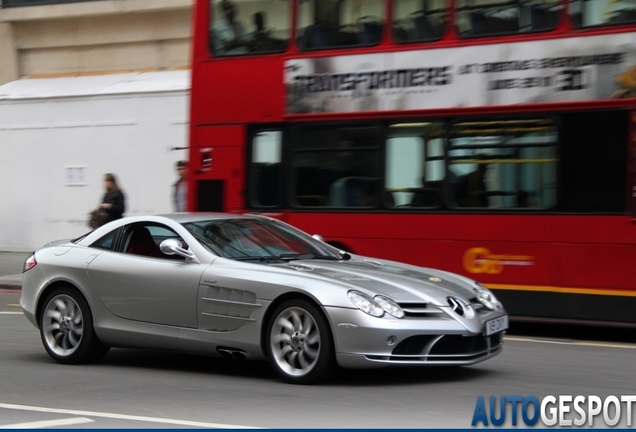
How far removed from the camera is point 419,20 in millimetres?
11711

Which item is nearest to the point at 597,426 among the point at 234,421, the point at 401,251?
the point at 234,421

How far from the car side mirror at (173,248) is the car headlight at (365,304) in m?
1.49

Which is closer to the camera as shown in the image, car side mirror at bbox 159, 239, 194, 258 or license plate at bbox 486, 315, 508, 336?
license plate at bbox 486, 315, 508, 336

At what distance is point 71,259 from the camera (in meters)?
9.08

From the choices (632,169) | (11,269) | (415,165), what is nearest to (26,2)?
(11,269)

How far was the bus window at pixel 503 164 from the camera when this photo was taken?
35.9ft

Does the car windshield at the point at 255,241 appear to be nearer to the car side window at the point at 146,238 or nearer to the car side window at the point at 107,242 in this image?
the car side window at the point at 146,238

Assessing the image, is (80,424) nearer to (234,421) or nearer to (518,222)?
(234,421)

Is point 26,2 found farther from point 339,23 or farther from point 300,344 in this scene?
point 300,344

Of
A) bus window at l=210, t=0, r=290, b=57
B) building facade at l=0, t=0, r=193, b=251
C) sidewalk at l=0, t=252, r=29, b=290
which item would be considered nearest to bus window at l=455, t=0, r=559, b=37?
bus window at l=210, t=0, r=290, b=57

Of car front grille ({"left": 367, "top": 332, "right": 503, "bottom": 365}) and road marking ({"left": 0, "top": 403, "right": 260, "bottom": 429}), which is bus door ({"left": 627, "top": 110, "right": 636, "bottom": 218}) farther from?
road marking ({"left": 0, "top": 403, "right": 260, "bottom": 429})

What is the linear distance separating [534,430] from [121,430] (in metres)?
2.39

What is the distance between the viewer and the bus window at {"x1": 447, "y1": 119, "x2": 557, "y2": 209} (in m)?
10.9

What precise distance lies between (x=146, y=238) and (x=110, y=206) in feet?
25.4
